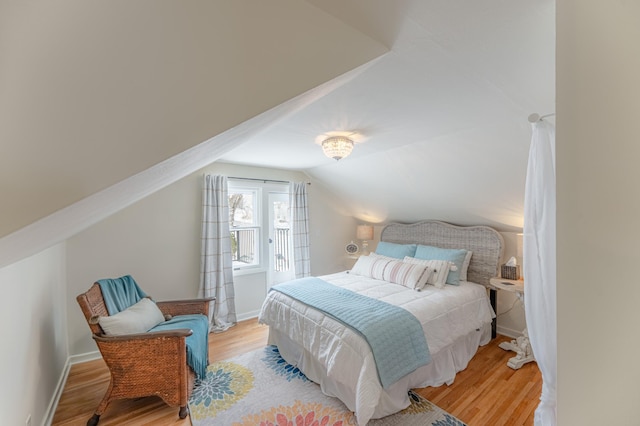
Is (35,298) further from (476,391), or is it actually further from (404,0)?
(476,391)

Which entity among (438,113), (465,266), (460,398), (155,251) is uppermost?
(438,113)

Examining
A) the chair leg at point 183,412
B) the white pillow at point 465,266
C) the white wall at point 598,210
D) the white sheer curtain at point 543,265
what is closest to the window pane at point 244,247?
the chair leg at point 183,412

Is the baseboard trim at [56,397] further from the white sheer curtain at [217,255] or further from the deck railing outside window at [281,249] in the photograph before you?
the deck railing outside window at [281,249]

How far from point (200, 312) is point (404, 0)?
114 inches

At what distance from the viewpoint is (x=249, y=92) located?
0.85 m

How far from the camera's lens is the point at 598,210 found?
681 millimetres

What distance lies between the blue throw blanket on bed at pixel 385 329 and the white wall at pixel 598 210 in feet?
3.84

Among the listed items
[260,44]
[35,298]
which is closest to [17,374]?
[35,298]

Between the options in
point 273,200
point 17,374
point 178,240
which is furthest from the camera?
point 273,200

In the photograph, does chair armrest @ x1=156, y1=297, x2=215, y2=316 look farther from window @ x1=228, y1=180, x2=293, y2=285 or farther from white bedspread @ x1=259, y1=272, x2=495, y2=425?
window @ x1=228, y1=180, x2=293, y2=285

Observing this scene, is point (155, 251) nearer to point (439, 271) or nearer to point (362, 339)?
point (362, 339)

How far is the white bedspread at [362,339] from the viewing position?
1801 millimetres

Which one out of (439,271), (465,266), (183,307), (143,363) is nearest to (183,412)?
(143,363)

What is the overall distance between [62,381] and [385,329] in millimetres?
2843
